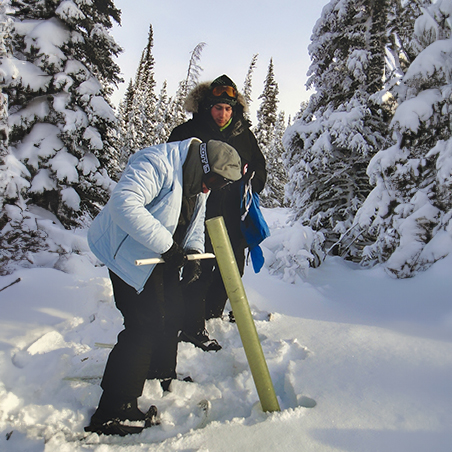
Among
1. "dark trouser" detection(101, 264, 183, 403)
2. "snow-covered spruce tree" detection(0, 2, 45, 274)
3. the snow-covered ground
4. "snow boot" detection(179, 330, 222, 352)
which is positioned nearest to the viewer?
the snow-covered ground

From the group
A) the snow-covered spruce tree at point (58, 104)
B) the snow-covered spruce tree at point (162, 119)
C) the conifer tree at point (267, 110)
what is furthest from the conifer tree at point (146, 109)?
the snow-covered spruce tree at point (58, 104)

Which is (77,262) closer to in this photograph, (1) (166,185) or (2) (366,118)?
(1) (166,185)

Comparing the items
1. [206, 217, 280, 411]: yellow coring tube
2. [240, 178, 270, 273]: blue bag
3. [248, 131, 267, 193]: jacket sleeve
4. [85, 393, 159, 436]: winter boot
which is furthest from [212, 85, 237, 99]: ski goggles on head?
[85, 393, 159, 436]: winter boot

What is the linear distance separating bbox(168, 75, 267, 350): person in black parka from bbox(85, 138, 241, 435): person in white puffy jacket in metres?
1.21

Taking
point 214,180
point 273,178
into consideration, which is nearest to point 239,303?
point 214,180

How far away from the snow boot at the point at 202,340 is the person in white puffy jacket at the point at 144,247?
1.12 metres

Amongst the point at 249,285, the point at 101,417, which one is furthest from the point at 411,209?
the point at 101,417

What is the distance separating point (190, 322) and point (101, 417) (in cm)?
147

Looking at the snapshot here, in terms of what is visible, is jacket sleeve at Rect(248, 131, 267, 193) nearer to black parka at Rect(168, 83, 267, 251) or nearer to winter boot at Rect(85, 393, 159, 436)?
black parka at Rect(168, 83, 267, 251)

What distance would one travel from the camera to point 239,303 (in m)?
2.20

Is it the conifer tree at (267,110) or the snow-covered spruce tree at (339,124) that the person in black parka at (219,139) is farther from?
the conifer tree at (267,110)

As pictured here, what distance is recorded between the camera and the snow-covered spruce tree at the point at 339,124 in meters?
8.28

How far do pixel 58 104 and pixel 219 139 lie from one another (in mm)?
6386

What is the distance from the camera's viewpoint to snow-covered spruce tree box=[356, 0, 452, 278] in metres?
4.86
